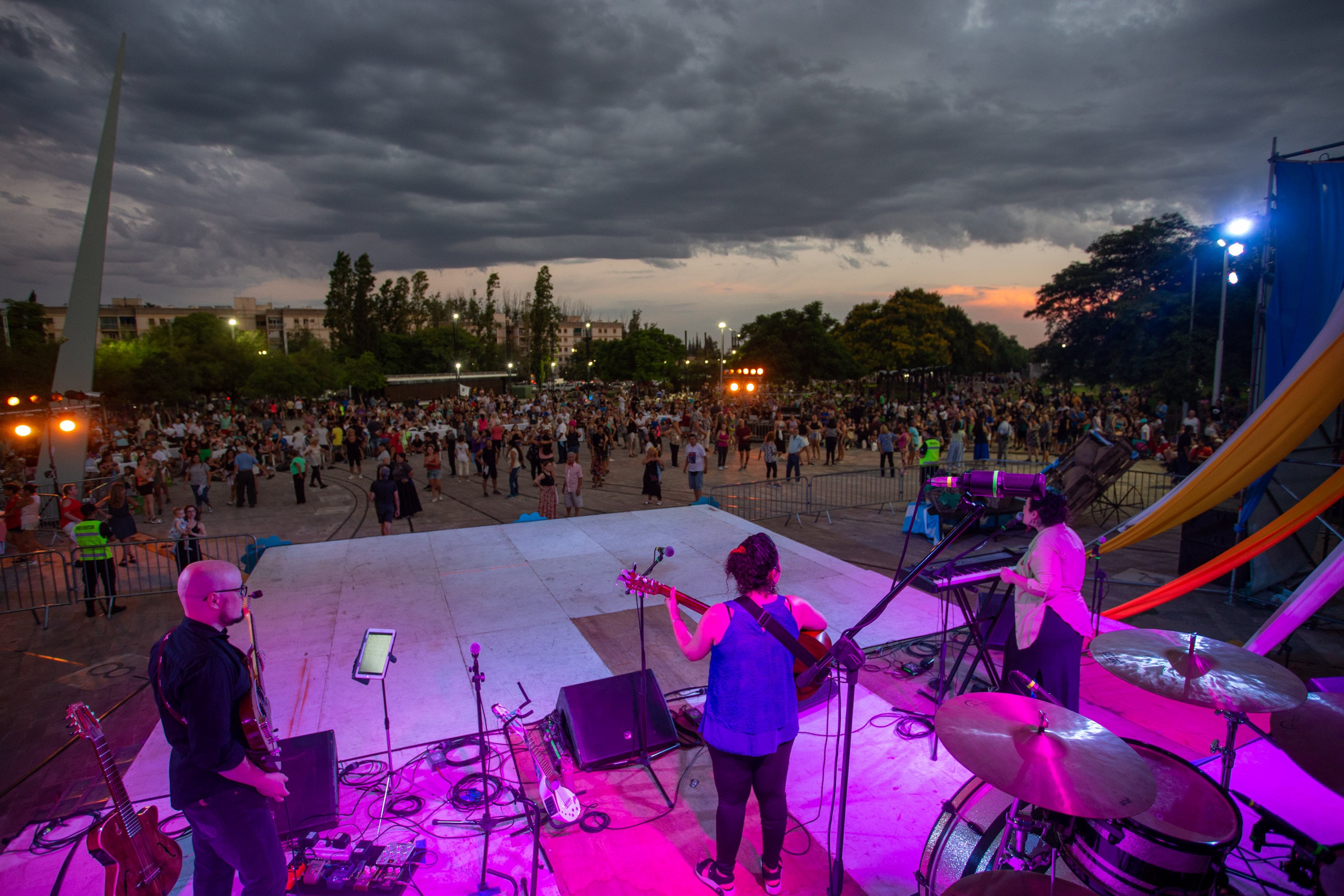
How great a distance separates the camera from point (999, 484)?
313cm

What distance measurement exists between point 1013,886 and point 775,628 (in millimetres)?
1217

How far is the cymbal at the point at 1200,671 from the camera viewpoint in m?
3.07

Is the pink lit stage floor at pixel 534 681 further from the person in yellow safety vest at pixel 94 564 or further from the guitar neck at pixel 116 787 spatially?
the person in yellow safety vest at pixel 94 564

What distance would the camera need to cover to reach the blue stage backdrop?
298 inches

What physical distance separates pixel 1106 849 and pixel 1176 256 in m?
38.3

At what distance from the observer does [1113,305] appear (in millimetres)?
34312

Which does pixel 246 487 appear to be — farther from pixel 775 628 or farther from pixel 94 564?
pixel 775 628

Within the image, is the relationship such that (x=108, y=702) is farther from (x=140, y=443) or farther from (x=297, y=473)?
(x=140, y=443)

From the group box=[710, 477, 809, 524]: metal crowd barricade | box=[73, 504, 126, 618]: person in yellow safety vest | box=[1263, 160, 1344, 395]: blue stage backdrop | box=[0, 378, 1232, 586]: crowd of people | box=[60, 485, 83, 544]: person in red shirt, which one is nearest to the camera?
box=[1263, 160, 1344, 395]: blue stage backdrop

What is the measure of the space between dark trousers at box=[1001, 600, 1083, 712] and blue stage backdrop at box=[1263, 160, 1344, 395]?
6231 millimetres

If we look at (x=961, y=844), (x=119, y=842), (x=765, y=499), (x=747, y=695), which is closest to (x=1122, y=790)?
(x=961, y=844)

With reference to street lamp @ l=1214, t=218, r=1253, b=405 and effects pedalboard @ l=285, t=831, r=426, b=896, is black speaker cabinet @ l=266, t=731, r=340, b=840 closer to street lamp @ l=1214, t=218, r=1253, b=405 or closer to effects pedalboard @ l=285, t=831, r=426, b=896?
effects pedalboard @ l=285, t=831, r=426, b=896

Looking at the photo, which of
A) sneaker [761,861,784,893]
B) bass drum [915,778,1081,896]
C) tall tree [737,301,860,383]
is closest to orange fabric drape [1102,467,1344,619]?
bass drum [915,778,1081,896]

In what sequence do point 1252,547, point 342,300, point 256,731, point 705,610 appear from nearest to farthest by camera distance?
point 256,731 → point 705,610 → point 1252,547 → point 342,300
